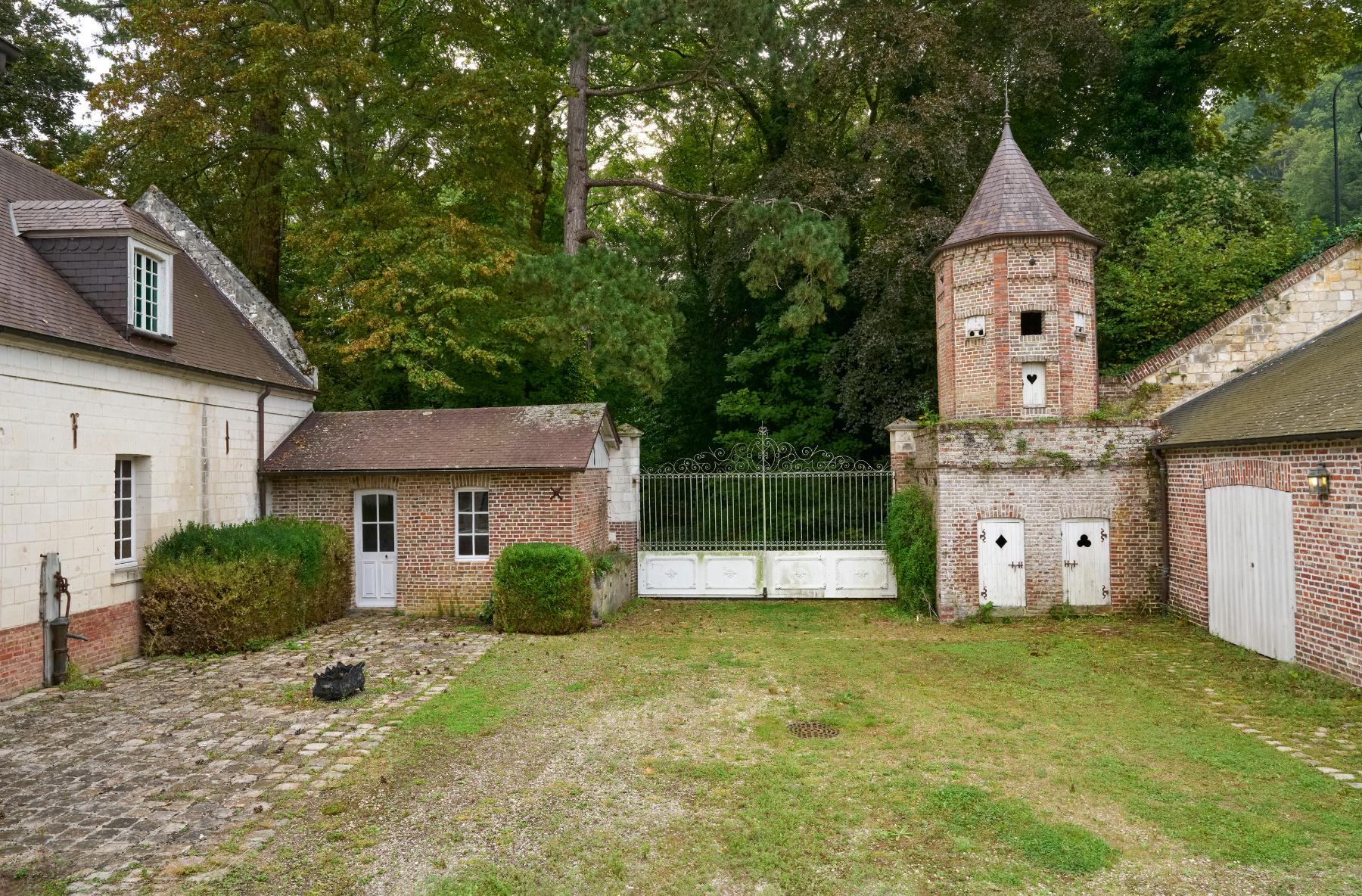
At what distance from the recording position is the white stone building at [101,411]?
29.7 feet

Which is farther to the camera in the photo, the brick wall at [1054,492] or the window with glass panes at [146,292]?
the brick wall at [1054,492]

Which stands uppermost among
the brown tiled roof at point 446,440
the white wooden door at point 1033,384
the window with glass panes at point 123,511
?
the white wooden door at point 1033,384

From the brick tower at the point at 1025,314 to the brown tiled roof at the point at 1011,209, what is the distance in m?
0.02

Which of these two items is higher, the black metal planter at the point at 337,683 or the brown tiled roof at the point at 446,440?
the brown tiled roof at the point at 446,440

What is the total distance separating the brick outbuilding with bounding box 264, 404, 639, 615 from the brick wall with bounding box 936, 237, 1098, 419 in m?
7.13

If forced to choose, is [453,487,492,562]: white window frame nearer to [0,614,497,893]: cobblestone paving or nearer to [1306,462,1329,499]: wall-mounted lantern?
[0,614,497,893]: cobblestone paving

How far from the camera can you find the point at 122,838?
17.7 feet

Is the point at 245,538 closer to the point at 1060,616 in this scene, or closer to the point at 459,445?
the point at 459,445

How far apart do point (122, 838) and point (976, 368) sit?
13.3 meters

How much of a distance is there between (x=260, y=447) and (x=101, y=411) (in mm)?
3684

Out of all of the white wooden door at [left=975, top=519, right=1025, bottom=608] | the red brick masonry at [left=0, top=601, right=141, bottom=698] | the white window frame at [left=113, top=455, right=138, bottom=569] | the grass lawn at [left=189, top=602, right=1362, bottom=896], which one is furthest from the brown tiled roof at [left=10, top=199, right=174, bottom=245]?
the white wooden door at [left=975, top=519, right=1025, bottom=608]

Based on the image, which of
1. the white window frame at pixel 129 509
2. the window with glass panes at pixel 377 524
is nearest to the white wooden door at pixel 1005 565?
the window with glass panes at pixel 377 524

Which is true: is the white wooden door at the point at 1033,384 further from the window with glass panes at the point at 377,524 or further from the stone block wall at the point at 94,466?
the stone block wall at the point at 94,466

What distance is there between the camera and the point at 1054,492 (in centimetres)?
1310
